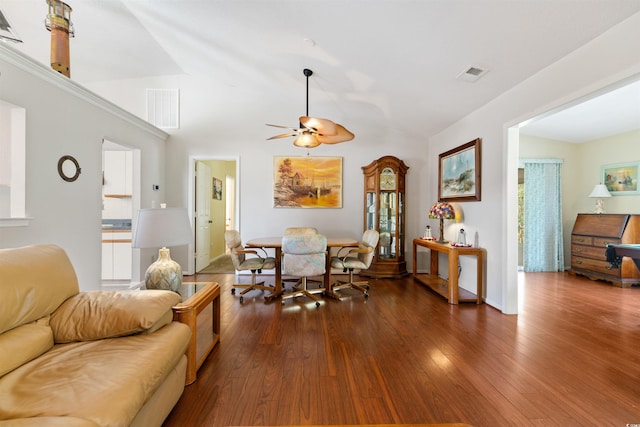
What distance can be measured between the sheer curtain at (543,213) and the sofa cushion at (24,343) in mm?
6599

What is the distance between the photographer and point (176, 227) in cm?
193

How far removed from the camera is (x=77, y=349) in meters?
1.31

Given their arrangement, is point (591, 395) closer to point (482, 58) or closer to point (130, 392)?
point (130, 392)

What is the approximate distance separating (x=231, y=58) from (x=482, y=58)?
3010 mm

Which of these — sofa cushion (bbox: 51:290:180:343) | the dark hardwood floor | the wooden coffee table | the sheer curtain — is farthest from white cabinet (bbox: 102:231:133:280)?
the sheer curtain

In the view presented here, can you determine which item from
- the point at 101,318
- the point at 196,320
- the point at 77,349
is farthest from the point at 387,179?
the point at 77,349

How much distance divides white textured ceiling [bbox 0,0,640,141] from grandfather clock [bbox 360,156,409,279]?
79cm

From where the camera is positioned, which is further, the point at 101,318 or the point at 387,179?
the point at 387,179

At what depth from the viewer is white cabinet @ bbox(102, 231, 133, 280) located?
388 cm

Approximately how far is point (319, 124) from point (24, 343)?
2.62 metres

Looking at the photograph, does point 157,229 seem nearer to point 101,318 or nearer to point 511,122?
point 101,318

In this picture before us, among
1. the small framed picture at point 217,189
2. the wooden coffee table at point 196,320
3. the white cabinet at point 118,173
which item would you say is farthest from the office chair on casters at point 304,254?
the small framed picture at point 217,189

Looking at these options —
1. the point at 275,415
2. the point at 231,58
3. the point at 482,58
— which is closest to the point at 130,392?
the point at 275,415

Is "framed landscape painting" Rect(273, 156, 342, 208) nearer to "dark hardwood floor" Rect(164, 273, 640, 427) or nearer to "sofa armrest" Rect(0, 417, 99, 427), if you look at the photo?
"dark hardwood floor" Rect(164, 273, 640, 427)
